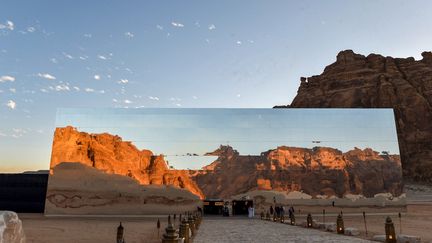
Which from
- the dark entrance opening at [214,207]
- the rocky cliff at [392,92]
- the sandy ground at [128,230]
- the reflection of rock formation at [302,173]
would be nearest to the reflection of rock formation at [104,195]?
the dark entrance opening at [214,207]

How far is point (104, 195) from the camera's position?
43969mm

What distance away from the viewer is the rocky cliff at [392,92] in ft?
385

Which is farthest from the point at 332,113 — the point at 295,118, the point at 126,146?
the point at 126,146

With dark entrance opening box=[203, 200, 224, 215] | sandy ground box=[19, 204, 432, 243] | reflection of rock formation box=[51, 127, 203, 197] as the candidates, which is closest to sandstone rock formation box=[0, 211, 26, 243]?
sandy ground box=[19, 204, 432, 243]

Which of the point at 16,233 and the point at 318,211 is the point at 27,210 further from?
the point at 16,233

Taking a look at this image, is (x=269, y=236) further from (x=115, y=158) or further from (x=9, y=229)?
(x=115, y=158)

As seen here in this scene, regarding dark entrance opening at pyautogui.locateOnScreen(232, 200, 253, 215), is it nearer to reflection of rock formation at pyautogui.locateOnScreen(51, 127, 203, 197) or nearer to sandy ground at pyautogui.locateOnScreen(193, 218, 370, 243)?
reflection of rock formation at pyautogui.locateOnScreen(51, 127, 203, 197)

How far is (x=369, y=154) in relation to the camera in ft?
153

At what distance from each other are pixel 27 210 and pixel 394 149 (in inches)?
2092

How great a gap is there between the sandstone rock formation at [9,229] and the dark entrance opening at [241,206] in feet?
120

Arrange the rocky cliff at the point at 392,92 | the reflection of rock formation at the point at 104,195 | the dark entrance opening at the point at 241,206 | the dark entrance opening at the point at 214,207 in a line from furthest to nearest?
the rocky cliff at the point at 392,92 < the reflection of rock formation at the point at 104,195 < the dark entrance opening at the point at 241,206 < the dark entrance opening at the point at 214,207

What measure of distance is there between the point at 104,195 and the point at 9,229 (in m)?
38.0

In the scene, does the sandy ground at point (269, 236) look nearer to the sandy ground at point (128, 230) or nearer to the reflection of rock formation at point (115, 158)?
the sandy ground at point (128, 230)

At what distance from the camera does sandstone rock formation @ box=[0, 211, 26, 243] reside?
24.6 feet
